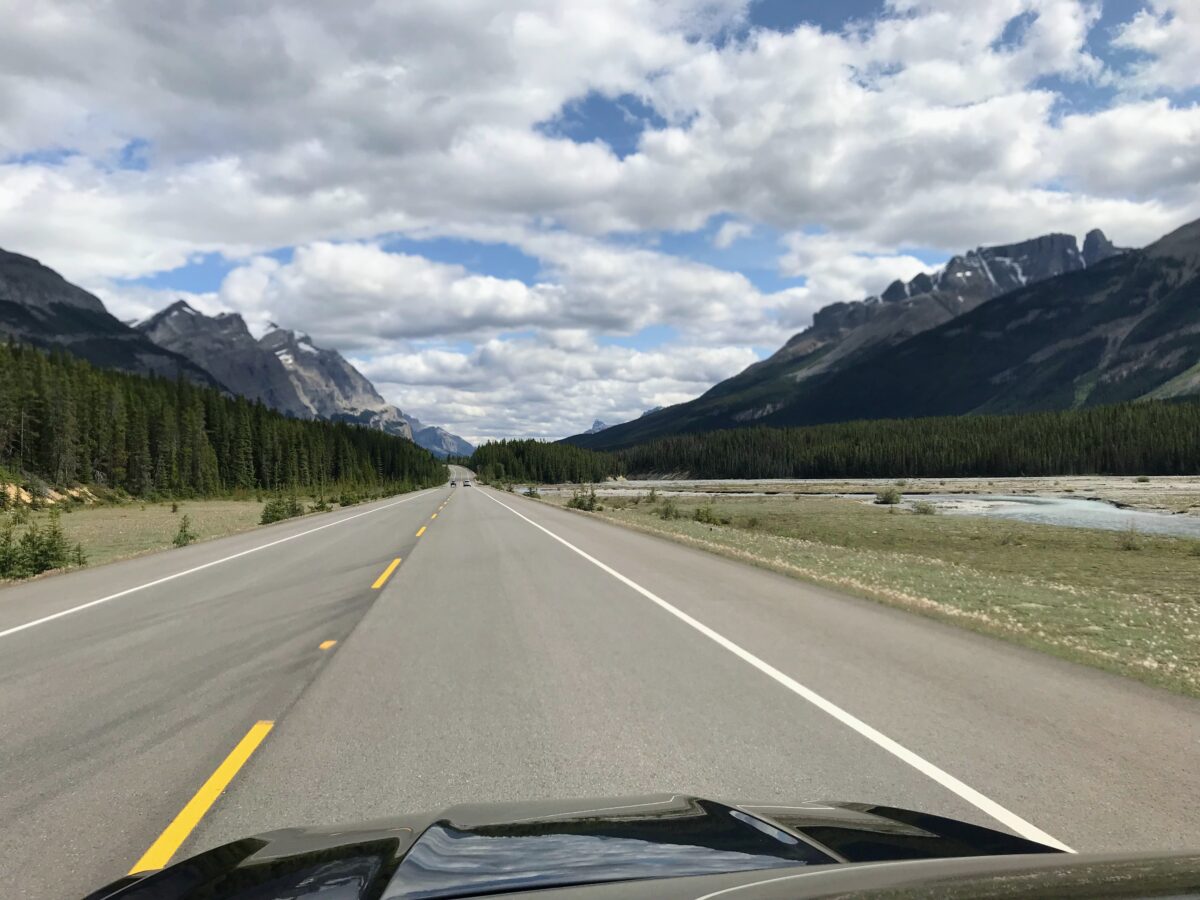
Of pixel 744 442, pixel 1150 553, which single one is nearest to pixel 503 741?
pixel 1150 553

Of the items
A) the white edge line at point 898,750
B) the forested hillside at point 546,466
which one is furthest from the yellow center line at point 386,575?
the forested hillside at point 546,466

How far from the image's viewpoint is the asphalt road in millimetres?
4117

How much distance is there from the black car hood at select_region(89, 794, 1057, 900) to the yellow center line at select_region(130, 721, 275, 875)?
2.88 ft

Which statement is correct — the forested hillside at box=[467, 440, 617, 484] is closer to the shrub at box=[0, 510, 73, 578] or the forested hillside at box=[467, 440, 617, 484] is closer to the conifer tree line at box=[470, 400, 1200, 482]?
the conifer tree line at box=[470, 400, 1200, 482]

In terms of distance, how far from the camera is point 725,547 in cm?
2162

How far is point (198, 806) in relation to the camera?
4086mm

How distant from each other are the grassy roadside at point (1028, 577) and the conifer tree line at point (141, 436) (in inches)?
2506

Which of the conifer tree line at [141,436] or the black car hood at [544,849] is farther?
the conifer tree line at [141,436]

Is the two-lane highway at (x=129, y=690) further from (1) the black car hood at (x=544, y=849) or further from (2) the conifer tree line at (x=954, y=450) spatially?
(2) the conifer tree line at (x=954, y=450)

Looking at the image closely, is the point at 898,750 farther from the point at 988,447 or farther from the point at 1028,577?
the point at 988,447

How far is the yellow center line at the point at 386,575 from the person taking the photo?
1355 cm

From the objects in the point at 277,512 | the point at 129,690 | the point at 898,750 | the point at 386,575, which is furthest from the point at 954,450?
the point at 129,690

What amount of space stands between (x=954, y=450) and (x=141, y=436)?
136973mm

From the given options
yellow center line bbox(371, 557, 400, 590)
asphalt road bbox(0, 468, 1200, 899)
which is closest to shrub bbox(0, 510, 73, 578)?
asphalt road bbox(0, 468, 1200, 899)
